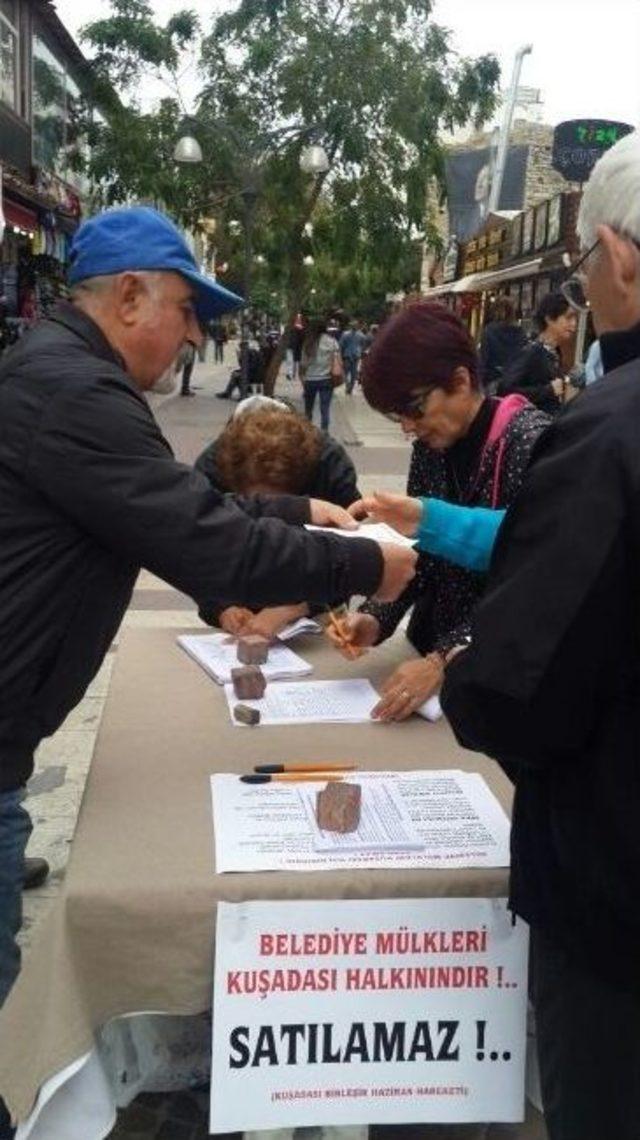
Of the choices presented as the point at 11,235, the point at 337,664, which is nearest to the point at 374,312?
the point at 11,235

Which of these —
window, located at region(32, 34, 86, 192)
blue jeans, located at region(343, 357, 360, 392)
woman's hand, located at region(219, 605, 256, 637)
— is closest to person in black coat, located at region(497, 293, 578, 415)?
woman's hand, located at region(219, 605, 256, 637)

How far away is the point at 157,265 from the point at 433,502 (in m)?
0.61

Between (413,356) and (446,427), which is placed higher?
(413,356)

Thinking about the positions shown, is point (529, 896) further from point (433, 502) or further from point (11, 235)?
point (11, 235)

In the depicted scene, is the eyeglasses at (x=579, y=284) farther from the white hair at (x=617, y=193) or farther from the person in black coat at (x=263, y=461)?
the person in black coat at (x=263, y=461)

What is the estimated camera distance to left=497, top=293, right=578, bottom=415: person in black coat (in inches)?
277

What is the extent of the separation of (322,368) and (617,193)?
13792 mm

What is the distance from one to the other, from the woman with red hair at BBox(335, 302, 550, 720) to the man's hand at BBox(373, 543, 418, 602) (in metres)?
0.19

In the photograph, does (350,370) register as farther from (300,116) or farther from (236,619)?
(236,619)

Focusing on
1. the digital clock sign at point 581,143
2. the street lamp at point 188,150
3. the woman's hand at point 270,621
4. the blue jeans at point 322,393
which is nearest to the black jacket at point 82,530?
the woman's hand at point 270,621

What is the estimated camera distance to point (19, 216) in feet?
52.1

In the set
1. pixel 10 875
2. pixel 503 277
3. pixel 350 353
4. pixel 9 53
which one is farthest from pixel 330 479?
pixel 350 353

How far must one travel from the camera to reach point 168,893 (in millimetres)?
1521

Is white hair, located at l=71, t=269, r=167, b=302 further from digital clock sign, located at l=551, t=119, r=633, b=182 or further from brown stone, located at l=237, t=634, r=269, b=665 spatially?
digital clock sign, located at l=551, t=119, r=633, b=182
